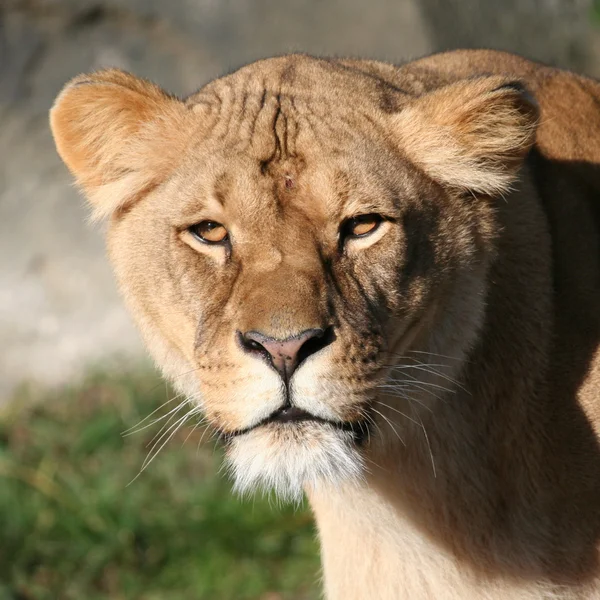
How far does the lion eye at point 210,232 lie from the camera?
7.11 ft

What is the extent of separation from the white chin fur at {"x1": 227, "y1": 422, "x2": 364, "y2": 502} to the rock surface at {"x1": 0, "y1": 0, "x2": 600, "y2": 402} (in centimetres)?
327

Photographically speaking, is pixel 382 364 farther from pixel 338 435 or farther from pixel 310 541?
pixel 310 541

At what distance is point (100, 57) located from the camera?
5227 millimetres

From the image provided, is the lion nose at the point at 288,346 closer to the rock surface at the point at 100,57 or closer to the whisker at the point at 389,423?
the whisker at the point at 389,423

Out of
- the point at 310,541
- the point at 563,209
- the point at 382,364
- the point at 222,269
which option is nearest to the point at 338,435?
the point at 382,364

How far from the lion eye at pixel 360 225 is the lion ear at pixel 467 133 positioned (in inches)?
8.7

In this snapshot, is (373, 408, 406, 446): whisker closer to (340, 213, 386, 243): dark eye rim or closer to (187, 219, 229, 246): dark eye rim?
(340, 213, 386, 243): dark eye rim

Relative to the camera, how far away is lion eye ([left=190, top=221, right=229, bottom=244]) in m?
2.17

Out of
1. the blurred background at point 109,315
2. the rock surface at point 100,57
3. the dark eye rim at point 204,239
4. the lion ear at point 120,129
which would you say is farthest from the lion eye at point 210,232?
the rock surface at point 100,57

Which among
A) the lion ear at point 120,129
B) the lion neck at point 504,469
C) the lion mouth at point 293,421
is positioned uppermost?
the lion ear at point 120,129

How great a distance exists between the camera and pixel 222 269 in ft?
7.06

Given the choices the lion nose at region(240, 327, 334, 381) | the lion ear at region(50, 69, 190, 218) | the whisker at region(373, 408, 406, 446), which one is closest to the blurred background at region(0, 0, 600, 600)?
the whisker at region(373, 408, 406, 446)

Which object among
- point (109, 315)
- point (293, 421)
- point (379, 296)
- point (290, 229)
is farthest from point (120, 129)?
point (109, 315)

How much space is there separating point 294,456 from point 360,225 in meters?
0.46
